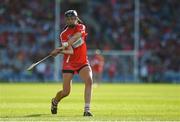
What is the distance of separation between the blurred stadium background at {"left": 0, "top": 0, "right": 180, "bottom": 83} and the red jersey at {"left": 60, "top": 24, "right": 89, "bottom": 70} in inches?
1263

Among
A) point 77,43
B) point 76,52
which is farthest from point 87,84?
point 77,43

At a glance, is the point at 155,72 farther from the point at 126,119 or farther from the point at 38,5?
the point at 126,119

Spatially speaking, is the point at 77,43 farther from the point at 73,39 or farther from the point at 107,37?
the point at 107,37

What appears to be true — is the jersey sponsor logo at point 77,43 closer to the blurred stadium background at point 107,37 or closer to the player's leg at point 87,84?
the player's leg at point 87,84

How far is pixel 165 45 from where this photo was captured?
52875 mm

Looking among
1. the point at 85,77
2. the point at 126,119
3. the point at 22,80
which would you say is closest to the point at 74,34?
the point at 85,77

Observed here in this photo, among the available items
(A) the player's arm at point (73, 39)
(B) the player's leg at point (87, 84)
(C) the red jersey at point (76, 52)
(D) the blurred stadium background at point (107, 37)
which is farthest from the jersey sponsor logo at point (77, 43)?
(D) the blurred stadium background at point (107, 37)

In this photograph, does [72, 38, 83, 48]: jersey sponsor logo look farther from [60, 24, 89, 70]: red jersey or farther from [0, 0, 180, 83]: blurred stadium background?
[0, 0, 180, 83]: blurred stadium background

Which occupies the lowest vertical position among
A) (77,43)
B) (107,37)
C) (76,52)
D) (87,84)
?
(87,84)

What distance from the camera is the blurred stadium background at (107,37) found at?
A: 50.8 meters

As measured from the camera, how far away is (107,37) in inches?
2029

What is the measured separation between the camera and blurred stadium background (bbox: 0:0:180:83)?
5078 centimetres

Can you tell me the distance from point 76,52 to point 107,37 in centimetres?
3389

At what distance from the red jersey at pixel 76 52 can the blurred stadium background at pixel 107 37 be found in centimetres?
3208
